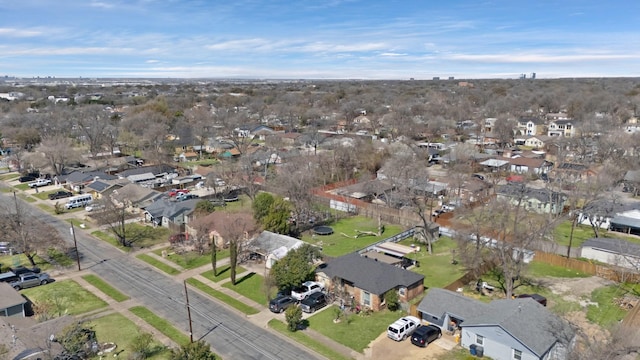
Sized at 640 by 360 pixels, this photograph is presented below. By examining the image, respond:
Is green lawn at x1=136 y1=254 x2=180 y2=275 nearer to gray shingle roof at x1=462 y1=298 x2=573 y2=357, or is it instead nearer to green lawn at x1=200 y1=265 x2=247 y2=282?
green lawn at x1=200 y1=265 x2=247 y2=282

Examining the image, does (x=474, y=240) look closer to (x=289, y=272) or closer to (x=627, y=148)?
(x=289, y=272)

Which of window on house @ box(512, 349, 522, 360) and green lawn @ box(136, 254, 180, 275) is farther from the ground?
window on house @ box(512, 349, 522, 360)

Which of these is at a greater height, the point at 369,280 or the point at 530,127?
the point at 530,127

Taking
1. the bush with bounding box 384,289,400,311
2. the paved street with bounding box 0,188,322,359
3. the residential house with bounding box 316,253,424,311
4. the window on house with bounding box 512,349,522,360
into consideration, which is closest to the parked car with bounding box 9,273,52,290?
the paved street with bounding box 0,188,322,359

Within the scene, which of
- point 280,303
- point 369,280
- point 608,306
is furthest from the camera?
point 369,280

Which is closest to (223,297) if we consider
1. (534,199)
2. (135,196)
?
(135,196)

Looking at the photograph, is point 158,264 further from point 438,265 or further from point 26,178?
point 26,178

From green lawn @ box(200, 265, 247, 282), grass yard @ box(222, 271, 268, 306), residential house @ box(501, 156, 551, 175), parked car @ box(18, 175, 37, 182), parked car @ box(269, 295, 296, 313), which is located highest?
residential house @ box(501, 156, 551, 175)
